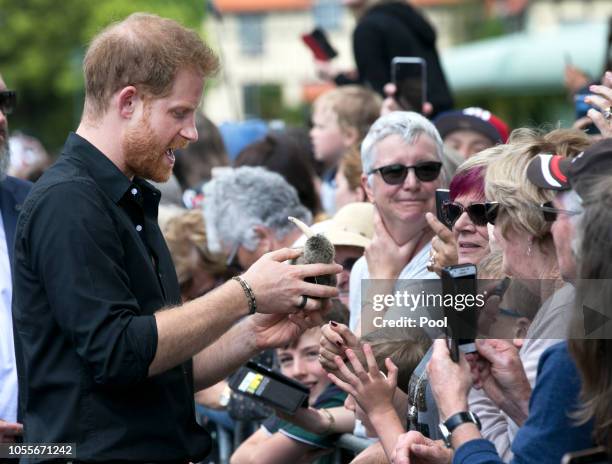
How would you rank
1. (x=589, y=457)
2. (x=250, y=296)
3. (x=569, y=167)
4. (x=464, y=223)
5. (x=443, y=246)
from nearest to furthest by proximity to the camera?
(x=589, y=457), (x=569, y=167), (x=250, y=296), (x=464, y=223), (x=443, y=246)

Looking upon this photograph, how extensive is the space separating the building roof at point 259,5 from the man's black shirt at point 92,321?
288 ft

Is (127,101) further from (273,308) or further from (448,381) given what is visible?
(448,381)

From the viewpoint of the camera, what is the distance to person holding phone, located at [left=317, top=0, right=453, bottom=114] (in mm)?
7793

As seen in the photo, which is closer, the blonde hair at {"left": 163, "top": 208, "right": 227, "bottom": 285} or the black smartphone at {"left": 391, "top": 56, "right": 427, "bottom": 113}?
the blonde hair at {"left": 163, "top": 208, "right": 227, "bottom": 285}

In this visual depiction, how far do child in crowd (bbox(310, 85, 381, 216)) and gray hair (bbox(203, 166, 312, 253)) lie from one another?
3.84 feet

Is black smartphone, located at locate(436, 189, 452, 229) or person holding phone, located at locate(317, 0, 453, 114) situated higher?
person holding phone, located at locate(317, 0, 453, 114)

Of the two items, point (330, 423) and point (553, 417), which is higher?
point (553, 417)

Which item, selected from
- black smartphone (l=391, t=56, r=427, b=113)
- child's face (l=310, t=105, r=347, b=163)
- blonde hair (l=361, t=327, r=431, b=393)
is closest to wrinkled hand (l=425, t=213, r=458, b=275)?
blonde hair (l=361, t=327, r=431, b=393)

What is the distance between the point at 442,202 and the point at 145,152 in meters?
1.30

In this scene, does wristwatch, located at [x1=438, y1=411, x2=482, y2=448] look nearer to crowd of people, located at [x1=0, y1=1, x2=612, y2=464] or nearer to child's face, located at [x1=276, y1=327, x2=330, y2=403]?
crowd of people, located at [x1=0, y1=1, x2=612, y2=464]

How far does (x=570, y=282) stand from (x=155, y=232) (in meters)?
1.51

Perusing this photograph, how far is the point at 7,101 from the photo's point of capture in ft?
18.4

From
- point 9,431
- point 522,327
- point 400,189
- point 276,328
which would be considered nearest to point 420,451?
point 522,327

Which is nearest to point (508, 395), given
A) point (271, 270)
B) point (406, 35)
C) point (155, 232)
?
point (271, 270)
